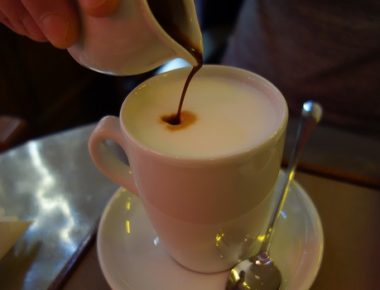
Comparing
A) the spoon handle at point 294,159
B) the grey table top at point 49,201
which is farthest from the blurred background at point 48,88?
the spoon handle at point 294,159

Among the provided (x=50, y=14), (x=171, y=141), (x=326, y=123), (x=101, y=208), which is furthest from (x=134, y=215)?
(x=326, y=123)

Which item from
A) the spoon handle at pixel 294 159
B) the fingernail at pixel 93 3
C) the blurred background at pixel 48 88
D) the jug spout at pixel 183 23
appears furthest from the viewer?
the blurred background at pixel 48 88

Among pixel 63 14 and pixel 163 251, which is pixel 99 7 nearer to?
pixel 63 14

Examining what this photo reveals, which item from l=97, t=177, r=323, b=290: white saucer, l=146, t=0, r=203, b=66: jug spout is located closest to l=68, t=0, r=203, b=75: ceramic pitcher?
l=146, t=0, r=203, b=66: jug spout

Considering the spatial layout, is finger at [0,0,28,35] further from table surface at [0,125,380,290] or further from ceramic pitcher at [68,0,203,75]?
table surface at [0,125,380,290]

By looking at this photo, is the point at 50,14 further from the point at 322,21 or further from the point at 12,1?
the point at 322,21

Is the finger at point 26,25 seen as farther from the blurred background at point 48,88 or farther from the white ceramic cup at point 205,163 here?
the blurred background at point 48,88
